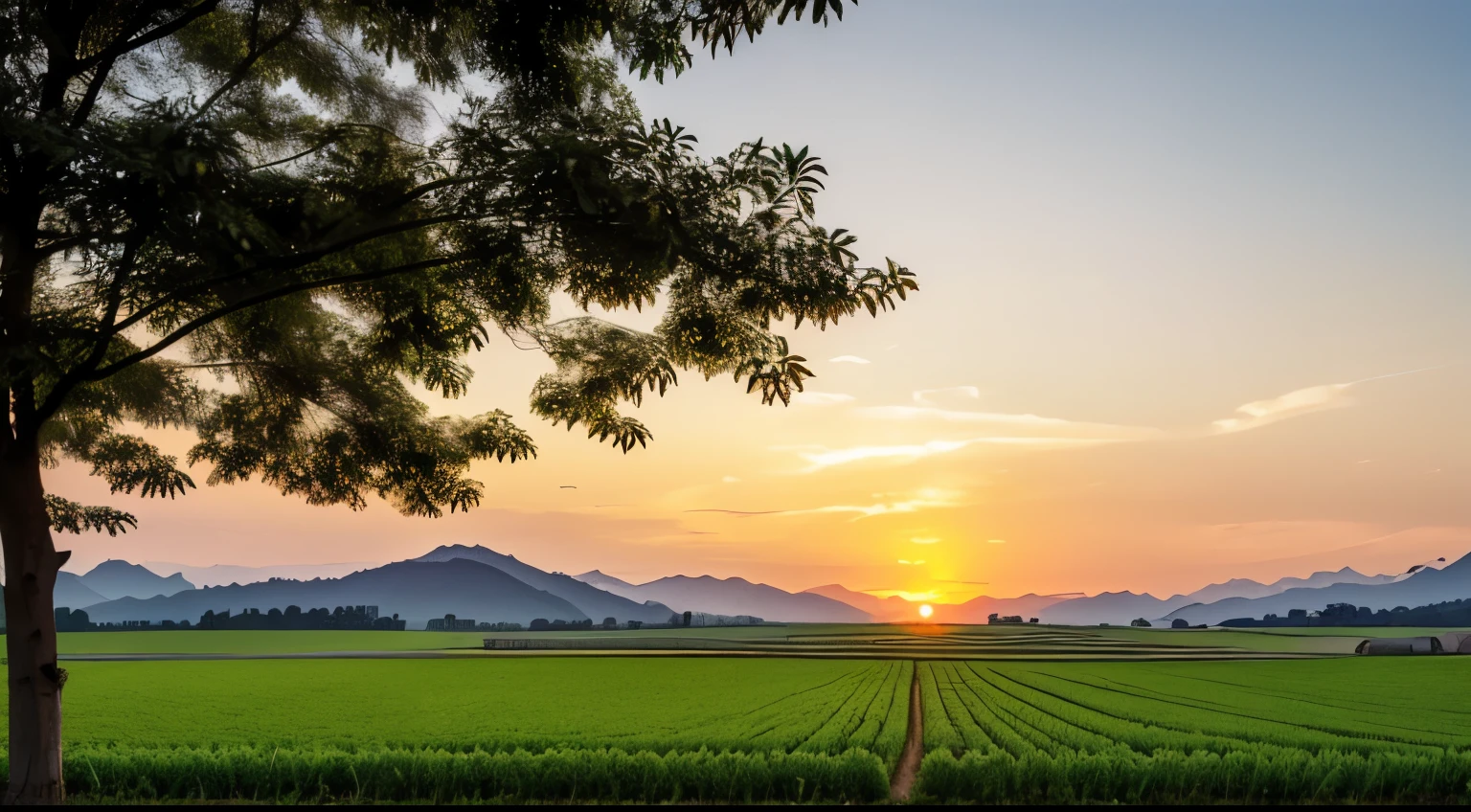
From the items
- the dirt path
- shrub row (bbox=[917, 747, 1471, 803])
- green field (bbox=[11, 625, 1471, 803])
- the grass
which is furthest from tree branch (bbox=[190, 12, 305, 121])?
shrub row (bbox=[917, 747, 1471, 803])

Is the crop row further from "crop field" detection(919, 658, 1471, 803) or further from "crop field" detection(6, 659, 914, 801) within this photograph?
"crop field" detection(6, 659, 914, 801)

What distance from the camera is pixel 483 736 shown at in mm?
25062

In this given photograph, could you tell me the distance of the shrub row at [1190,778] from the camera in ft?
64.2

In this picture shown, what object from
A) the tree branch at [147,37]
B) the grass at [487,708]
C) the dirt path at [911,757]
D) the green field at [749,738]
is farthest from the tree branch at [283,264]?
the dirt path at [911,757]

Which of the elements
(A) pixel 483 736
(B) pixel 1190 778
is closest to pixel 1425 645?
(B) pixel 1190 778

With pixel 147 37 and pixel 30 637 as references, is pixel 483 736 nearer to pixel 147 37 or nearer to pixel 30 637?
pixel 30 637

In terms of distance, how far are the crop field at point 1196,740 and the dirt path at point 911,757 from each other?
0.52 m

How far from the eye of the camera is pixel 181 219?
38.1 feet

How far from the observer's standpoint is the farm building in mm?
99750

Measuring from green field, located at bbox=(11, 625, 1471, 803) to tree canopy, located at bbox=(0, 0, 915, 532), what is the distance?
5.88 m

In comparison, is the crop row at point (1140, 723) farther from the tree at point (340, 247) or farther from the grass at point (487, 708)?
the tree at point (340, 247)

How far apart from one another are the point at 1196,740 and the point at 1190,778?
6209 millimetres

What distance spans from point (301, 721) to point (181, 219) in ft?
78.8

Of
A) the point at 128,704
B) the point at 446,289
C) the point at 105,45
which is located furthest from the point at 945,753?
the point at 128,704
